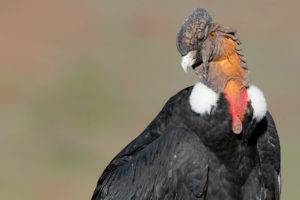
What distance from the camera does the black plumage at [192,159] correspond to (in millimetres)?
9641

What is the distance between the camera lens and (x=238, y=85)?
968cm

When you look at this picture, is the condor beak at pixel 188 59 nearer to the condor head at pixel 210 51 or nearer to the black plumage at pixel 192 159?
the condor head at pixel 210 51

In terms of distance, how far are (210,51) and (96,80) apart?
48.7ft

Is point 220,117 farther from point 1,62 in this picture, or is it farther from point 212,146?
point 1,62

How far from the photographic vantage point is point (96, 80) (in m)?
24.2

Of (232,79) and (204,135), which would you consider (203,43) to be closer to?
(232,79)

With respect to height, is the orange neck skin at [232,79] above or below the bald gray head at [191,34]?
below

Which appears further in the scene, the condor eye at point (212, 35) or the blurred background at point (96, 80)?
the blurred background at point (96, 80)

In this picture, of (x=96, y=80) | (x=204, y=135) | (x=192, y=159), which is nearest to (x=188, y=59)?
(x=204, y=135)

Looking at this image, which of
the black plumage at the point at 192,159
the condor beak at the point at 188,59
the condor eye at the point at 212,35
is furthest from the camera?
the black plumage at the point at 192,159

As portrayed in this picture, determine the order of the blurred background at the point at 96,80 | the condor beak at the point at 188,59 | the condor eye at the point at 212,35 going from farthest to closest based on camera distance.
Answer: the blurred background at the point at 96,80, the condor eye at the point at 212,35, the condor beak at the point at 188,59

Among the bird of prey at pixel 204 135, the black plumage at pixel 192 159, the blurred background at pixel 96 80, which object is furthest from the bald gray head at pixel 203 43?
the blurred background at pixel 96 80

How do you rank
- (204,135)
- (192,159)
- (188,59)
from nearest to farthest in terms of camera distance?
(188,59) → (192,159) → (204,135)

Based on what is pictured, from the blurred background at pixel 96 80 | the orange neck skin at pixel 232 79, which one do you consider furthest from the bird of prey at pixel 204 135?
the blurred background at pixel 96 80
